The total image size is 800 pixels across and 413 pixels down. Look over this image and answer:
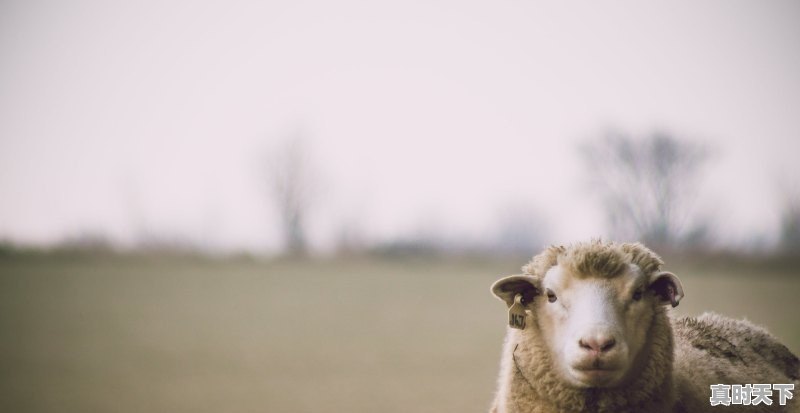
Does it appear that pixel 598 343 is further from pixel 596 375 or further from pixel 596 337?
pixel 596 375

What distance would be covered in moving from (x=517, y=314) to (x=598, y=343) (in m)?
0.54

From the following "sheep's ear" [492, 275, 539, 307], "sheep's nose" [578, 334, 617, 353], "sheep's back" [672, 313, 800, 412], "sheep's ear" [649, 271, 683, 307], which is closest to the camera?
"sheep's nose" [578, 334, 617, 353]

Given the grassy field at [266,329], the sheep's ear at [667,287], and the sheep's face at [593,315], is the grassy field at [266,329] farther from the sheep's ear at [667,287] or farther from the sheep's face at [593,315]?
the sheep's face at [593,315]

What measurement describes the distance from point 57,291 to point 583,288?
23.3 meters

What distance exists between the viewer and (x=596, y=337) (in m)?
2.48

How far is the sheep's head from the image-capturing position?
2533mm

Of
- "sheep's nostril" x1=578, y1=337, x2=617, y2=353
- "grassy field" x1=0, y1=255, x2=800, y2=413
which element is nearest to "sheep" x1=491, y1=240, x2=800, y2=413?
"sheep's nostril" x1=578, y1=337, x2=617, y2=353

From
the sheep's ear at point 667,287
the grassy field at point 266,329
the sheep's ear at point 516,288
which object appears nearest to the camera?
the sheep's ear at point 667,287

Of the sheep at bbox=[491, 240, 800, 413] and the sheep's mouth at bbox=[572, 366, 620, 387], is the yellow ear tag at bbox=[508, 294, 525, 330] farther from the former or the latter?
the sheep's mouth at bbox=[572, 366, 620, 387]

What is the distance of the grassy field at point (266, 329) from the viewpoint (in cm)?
1231

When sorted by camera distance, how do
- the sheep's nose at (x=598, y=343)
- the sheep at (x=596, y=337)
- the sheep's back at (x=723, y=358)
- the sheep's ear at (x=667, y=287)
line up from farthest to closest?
1. the sheep's back at (x=723, y=358)
2. the sheep's ear at (x=667, y=287)
3. the sheep at (x=596, y=337)
4. the sheep's nose at (x=598, y=343)

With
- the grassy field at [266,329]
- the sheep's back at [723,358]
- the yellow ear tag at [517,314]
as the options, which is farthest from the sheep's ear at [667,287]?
the grassy field at [266,329]

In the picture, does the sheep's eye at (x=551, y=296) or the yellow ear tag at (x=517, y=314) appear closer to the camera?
the sheep's eye at (x=551, y=296)

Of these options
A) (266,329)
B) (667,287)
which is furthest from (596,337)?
(266,329)
